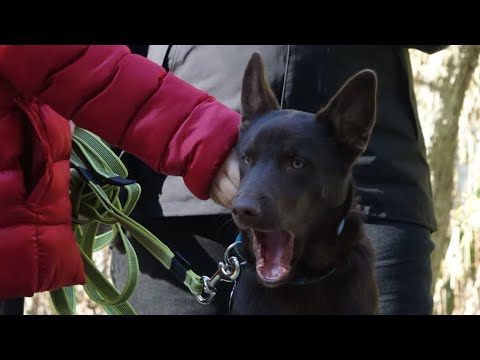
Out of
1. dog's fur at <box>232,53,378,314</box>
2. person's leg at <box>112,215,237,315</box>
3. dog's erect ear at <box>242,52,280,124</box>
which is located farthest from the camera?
person's leg at <box>112,215,237,315</box>

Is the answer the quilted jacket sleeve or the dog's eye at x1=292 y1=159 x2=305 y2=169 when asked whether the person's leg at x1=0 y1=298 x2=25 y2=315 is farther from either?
the dog's eye at x1=292 y1=159 x2=305 y2=169

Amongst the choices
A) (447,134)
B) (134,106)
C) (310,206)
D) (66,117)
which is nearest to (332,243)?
(310,206)

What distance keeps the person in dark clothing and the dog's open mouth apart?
37 centimetres

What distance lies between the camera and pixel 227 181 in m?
1.56

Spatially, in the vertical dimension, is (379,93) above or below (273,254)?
above

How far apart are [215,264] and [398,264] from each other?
0.49 metres

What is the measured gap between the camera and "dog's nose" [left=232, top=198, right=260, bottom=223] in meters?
1.42

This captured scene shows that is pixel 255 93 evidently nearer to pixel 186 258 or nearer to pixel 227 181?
pixel 227 181

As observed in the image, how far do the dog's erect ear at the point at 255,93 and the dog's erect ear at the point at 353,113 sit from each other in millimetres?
158

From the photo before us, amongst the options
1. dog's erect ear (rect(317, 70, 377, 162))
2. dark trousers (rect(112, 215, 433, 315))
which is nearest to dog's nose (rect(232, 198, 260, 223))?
dog's erect ear (rect(317, 70, 377, 162))

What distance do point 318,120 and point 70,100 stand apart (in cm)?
52

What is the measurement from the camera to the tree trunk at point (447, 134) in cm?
373
